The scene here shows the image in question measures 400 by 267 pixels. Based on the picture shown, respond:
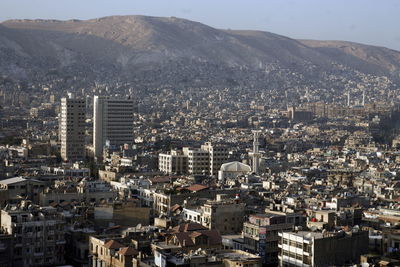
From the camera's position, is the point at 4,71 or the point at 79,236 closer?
the point at 79,236

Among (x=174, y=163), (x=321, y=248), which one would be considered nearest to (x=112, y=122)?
(x=174, y=163)

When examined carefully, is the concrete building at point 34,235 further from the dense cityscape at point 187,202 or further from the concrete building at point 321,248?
the concrete building at point 321,248

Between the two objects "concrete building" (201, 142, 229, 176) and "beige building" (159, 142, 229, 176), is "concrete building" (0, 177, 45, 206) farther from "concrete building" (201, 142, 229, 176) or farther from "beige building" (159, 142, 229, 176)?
"concrete building" (201, 142, 229, 176)

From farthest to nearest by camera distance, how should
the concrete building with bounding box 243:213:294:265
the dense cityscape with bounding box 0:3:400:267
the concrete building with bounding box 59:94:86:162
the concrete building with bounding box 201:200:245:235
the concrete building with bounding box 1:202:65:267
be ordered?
the concrete building with bounding box 59:94:86:162
the concrete building with bounding box 201:200:245:235
the concrete building with bounding box 243:213:294:265
the concrete building with bounding box 1:202:65:267
the dense cityscape with bounding box 0:3:400:267

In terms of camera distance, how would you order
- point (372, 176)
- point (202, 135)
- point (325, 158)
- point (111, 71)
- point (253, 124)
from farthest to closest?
point (111, 71)
point (253, 124)
point (202, 135)
point (325, 158)
point (372, 176)

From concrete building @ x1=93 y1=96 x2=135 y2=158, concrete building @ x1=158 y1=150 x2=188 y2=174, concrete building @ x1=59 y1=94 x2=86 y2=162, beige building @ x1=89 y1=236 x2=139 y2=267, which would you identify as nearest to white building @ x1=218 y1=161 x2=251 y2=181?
concrete building @ x1=158 y1=150 x2=188 y2=174

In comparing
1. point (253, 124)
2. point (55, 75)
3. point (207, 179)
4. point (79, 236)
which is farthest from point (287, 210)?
point (55, 75)

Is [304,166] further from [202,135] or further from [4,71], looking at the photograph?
[4,71]
